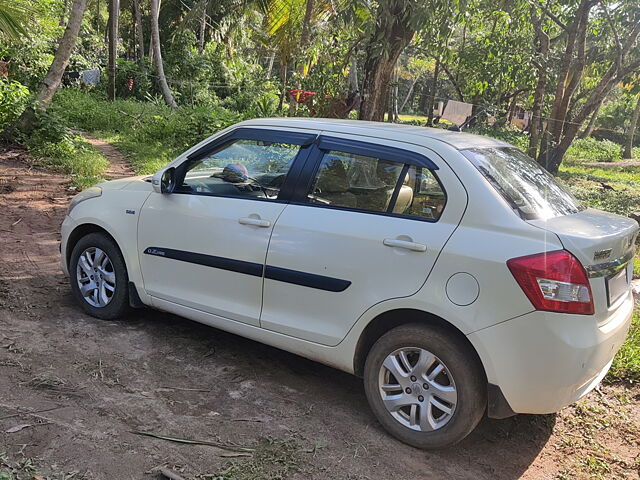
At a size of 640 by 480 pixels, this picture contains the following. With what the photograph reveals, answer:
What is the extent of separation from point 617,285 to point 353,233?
1.49 m

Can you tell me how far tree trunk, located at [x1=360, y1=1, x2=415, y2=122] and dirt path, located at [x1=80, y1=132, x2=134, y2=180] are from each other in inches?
173

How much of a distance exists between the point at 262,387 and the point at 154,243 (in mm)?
1328

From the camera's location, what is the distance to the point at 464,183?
330 cm

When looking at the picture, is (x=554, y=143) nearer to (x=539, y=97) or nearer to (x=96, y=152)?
(x=539, y=97)

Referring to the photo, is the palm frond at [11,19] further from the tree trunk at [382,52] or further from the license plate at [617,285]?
the license plate at [617,285]

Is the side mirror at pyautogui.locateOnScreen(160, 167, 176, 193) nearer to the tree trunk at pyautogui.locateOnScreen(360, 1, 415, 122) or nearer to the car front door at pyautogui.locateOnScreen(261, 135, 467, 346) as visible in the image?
the car front door at pyautogui.locateOnScreen(261, 135, 467, 346)

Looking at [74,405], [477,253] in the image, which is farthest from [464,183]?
[74,405]

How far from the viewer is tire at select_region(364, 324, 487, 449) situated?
3.15 metres

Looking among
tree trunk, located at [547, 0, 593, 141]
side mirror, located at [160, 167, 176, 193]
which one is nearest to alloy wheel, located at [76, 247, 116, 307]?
side mirror, located at [160, 167, 176, 193]

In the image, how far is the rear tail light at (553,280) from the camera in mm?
2936

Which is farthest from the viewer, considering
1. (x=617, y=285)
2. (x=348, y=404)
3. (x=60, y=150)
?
(x=60, y=150)

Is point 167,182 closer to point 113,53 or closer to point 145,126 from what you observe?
point 145,126

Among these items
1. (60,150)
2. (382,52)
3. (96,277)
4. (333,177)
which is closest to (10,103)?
(60,150)

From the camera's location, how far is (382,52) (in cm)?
789
